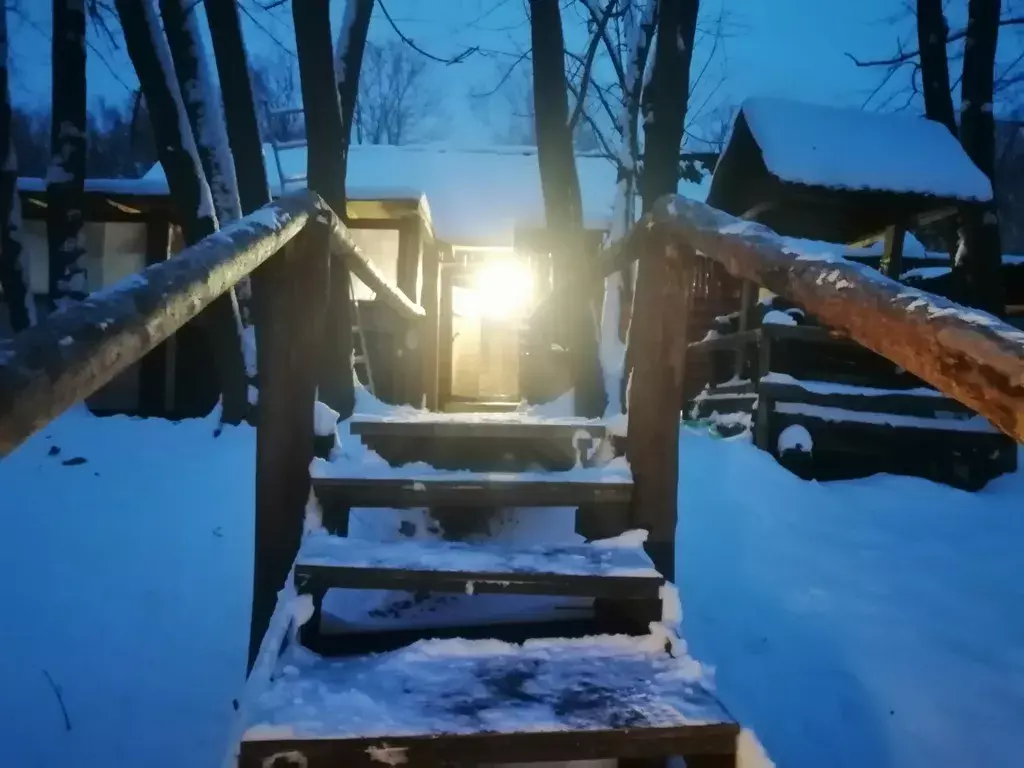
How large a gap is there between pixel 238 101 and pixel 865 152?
5708 mm

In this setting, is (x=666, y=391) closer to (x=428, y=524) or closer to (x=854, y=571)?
(x=428, y=524)

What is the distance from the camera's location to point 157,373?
32.2 feet

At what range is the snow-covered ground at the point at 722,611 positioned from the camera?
7.68 feet

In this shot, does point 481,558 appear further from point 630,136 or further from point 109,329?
point 630,136

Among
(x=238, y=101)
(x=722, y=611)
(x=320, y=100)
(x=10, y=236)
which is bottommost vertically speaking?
(x=722, y=611)

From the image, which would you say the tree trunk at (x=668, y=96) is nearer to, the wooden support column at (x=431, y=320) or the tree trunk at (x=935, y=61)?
the tree trunk at (x=935, y=61)

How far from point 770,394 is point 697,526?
211cm

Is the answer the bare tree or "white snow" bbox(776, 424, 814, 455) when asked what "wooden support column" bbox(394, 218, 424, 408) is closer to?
"white snow" bbox(776, 424, 814, 455)

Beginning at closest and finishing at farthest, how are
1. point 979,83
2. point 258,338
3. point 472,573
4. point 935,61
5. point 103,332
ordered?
point 103,332 < point 472,573 < point 258,338 < point 979,83 < point 935,61

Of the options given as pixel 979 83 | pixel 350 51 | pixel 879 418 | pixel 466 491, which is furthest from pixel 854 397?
pixel 350 51

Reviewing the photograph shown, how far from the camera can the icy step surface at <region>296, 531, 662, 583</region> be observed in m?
1.91

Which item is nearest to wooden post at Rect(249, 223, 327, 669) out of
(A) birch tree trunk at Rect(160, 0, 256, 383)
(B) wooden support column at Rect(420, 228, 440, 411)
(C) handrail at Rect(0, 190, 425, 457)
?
(C) handrail at Rect(0, 190, 425, 457)

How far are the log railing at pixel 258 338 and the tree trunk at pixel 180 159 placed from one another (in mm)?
2827

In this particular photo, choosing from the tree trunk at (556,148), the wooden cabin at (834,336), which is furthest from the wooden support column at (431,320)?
the tree trunk at (556,148)
